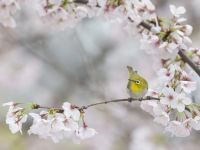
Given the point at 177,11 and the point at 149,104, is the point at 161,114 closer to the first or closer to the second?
the point at 149,104

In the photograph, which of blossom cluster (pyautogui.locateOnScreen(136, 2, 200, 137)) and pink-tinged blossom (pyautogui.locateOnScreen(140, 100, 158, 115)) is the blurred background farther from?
pink-tinged blossom (pyautogui.locateOnScreen(140, 100, 158, 115))

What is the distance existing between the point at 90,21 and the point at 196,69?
9.45ft

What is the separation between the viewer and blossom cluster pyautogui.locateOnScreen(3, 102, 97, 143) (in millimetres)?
1238

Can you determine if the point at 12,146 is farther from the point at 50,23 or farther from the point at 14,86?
the point at 50,23

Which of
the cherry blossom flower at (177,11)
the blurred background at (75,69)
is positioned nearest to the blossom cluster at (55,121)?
the cherry blossom flower at (177,11)

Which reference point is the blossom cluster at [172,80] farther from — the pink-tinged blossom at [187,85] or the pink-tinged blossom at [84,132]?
the pink-tinged blossom at [84,132]

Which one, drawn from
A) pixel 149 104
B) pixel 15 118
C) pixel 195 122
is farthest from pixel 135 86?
pixel 15 118

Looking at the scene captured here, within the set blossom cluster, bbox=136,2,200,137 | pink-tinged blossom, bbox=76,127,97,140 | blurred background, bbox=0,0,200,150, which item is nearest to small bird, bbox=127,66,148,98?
blossom cluster, bbox=136,2,200,137

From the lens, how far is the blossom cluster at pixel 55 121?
1.24 metres

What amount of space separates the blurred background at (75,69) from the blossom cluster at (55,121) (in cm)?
202

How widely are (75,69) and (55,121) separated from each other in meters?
3.02

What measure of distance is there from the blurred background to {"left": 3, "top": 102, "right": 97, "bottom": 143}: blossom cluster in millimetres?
2018

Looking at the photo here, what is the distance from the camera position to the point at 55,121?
4.09 feet

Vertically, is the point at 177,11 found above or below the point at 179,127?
above
